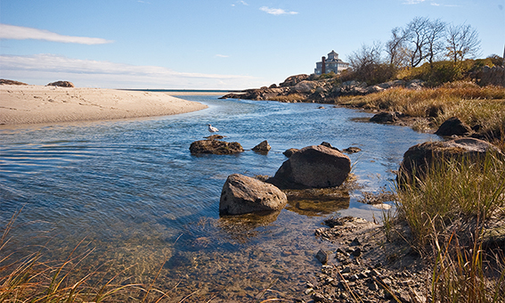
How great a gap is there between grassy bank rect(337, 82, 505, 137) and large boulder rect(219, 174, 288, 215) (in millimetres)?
7368

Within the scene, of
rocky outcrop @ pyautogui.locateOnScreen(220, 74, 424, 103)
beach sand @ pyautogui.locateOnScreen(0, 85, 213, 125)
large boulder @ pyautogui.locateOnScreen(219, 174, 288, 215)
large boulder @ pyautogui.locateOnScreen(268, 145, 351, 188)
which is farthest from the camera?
rocky outcrop @ pyautogui.locateOnScreen(220, 74, 424, 103)

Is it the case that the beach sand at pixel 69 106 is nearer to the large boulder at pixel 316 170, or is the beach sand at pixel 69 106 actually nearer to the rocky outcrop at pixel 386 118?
the rocky outcrop at pixel 386 118

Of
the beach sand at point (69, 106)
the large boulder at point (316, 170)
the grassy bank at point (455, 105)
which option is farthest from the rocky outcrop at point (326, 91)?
the large boulder at point (316, 170)

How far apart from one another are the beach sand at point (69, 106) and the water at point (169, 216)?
7.74m

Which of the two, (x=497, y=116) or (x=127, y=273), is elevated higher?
(x=497, y=116)

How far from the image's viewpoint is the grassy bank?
11.3 metres

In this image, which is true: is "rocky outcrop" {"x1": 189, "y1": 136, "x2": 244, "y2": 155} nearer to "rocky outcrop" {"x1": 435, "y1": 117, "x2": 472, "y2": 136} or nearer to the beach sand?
"rocky outcrop" {"x1": 435, "y1": 117, "x2": 472, "y2": 136}

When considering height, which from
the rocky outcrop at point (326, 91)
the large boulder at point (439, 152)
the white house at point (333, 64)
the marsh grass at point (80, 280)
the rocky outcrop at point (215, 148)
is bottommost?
the marsh grass at point (80, 280)

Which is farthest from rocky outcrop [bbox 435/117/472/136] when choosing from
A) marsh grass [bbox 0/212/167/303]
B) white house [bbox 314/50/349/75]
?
white house [bbox 314/50/349/75]

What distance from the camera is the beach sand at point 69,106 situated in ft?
55.1

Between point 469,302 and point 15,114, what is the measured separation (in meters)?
20.5

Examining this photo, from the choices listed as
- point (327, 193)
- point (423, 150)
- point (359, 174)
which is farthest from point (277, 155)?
point (423, 150)

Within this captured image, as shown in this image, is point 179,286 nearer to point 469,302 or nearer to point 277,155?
point 469,302

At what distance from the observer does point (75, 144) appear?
1095 centimetres
